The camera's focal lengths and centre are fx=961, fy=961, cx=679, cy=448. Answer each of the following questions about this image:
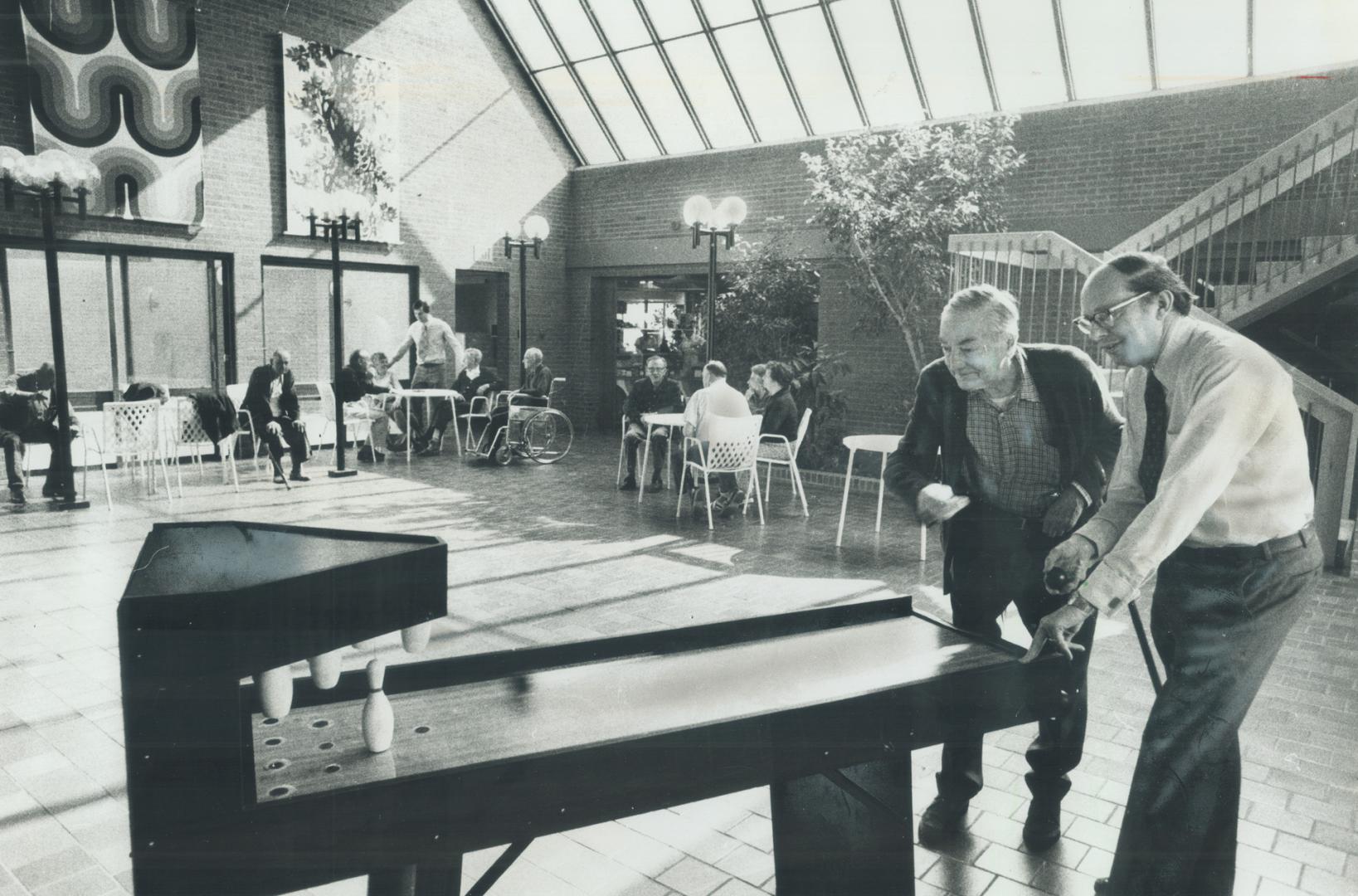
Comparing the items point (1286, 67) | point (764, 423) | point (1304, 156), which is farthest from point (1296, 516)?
point (1286, 67)

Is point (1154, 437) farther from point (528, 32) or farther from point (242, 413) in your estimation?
point (528, 32)

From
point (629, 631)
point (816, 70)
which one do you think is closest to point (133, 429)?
point (629, 631)

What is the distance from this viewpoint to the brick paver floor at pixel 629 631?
2.64 m

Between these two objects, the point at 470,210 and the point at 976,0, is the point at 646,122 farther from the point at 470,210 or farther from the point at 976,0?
the point at 976,0

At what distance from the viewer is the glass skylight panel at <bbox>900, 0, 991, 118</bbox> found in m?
9.86

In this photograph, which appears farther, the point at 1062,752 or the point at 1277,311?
the point at 1277,311

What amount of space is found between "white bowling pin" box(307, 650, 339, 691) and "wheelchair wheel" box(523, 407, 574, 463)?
28.4 ft

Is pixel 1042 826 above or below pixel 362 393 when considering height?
below

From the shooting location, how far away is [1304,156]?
23.7ft

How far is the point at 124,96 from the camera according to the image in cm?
984

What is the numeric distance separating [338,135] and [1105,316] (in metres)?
11.5

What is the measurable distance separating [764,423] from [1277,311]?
4403 mm

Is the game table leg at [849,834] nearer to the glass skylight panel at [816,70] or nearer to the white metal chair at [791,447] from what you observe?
the white metal chair at [791,447]

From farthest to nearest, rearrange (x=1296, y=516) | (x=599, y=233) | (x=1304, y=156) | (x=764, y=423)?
(x=599, y=233) < (x=764, y=423) < (x=1304, y=156) < (x=1296, y=516)
